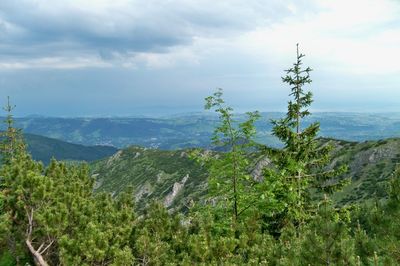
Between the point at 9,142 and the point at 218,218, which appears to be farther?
the point at 9,142

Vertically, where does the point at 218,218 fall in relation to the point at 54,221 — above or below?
below

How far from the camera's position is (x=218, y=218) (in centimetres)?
2931

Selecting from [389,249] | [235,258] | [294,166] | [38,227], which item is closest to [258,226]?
[235,258]

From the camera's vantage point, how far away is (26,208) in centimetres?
2612

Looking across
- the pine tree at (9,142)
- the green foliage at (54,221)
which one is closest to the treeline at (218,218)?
the green foliage at (54,221)

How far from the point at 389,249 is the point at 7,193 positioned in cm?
2679

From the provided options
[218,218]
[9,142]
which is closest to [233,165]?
[218,218]

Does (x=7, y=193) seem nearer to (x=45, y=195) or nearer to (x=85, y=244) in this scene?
(x=45, y=195)

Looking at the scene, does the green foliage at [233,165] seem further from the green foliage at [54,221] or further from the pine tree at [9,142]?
the pine tree at [9,142]

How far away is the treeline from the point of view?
15.2 metres

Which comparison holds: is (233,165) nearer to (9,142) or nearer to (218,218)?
(218,218)

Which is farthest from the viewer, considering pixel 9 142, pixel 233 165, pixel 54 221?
pixel 9 142

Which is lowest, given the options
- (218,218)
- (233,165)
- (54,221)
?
(218,218)

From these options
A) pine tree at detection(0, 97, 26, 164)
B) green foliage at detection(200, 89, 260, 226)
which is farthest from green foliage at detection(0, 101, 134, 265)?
pine tree at detection(0, 97, 26, 164)
